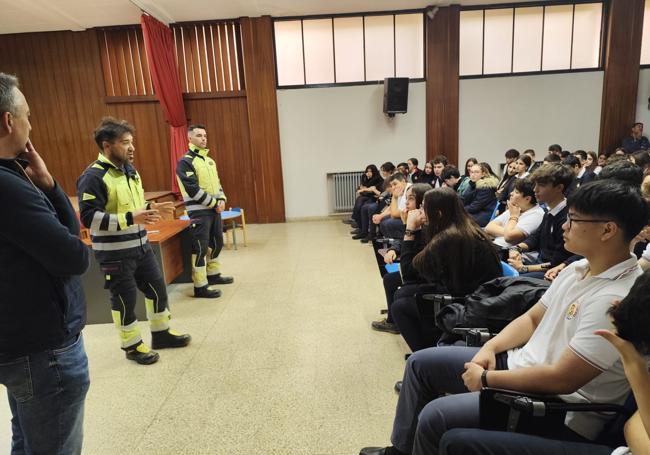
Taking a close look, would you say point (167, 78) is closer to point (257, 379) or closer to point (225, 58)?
point (225, 58)

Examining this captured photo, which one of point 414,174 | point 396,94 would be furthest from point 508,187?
point 396,94

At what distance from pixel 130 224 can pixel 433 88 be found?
5.86m

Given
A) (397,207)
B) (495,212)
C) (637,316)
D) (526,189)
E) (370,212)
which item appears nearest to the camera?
(637,316)

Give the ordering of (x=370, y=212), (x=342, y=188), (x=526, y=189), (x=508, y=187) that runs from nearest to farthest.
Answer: (x=526, y=189) → (x=508, y=187) → (x=370, y=212) → (x=342, y=188)

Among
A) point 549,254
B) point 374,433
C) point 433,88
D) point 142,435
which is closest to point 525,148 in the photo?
point 433,88

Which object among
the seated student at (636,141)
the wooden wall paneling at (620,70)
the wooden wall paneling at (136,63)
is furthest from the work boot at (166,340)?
the wooden wall paneling at (620,70)

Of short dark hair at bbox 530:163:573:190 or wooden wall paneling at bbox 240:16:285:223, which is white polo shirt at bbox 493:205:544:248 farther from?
wooden wall paneling at bbox 240:16:285:223

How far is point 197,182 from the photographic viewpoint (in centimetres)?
363

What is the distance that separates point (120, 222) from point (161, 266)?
116cm

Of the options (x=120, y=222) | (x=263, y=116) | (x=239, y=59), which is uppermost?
(x=239, y=59)

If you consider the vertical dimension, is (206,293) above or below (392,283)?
below

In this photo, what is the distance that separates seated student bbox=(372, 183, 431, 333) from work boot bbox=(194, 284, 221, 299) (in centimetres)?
152

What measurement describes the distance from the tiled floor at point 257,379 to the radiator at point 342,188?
11.8 ft

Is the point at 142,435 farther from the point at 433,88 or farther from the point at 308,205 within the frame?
the point at 433,88
